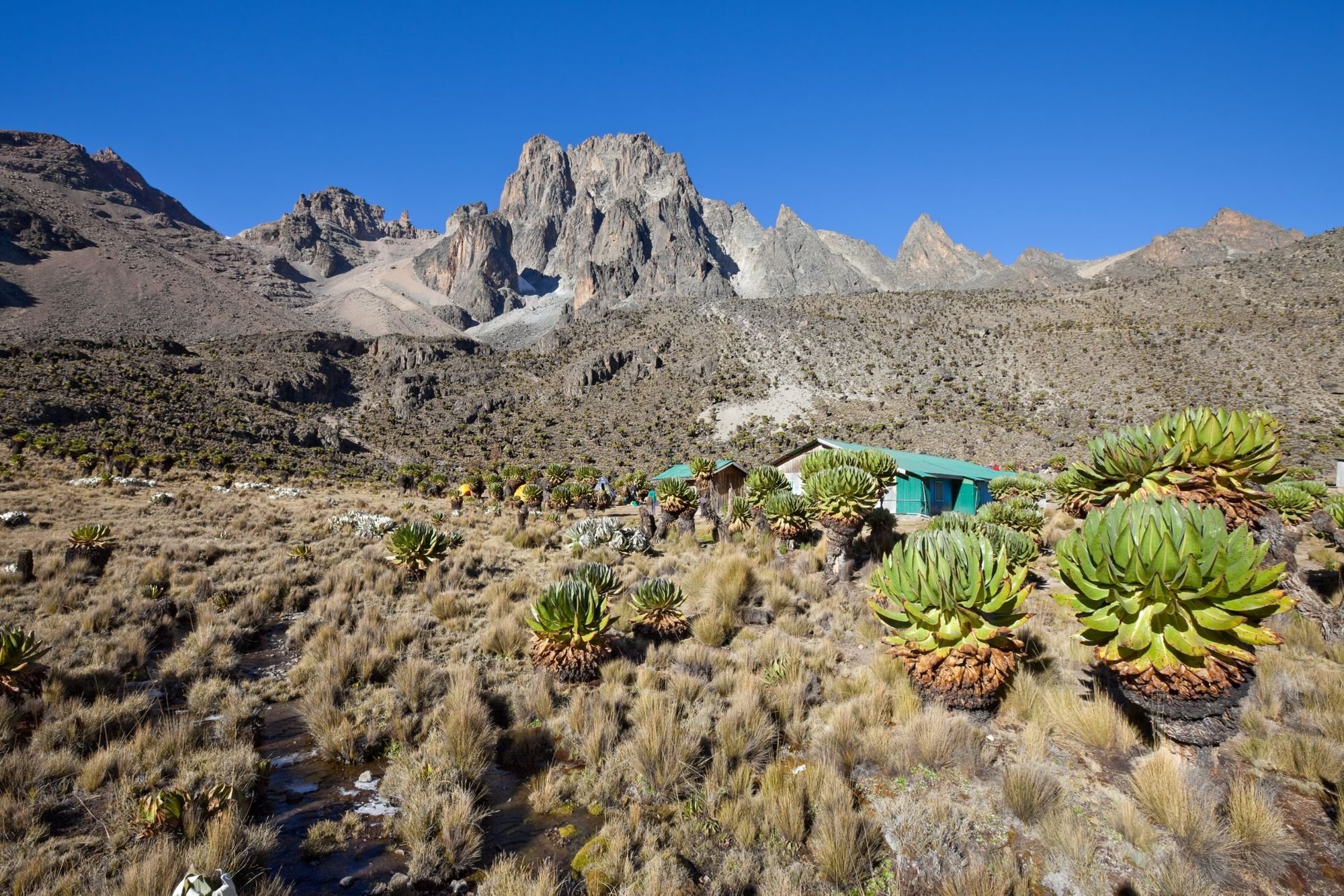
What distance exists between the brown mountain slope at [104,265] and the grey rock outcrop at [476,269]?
1551 inches

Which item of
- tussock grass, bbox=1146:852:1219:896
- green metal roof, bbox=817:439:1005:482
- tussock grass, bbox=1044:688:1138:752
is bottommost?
tussock grass, bbox=1146:852:1219:896

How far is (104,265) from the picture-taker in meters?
100

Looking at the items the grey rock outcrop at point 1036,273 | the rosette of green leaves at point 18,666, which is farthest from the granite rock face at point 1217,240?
the rosette of green leaves at point 18,666

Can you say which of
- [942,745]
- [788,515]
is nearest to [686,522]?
[788,515]

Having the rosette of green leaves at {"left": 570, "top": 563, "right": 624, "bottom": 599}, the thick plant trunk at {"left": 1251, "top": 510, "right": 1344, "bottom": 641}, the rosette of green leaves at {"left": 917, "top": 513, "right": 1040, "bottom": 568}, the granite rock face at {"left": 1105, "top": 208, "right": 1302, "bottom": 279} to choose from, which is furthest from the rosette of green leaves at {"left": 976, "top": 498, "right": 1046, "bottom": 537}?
the granite rock face at {"left": 1105, "top": 208, "right": 1302, "bottom": 279}

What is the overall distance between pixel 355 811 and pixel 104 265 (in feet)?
471

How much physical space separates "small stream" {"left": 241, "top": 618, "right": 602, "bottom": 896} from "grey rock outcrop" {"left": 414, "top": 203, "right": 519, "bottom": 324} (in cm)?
16396

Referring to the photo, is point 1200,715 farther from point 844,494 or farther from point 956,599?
point 844,494

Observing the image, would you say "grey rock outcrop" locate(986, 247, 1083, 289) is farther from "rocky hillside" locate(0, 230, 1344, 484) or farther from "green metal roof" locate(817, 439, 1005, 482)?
"green metal roof" locate(817, 439, 1005, 482)

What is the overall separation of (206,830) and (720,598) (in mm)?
6911

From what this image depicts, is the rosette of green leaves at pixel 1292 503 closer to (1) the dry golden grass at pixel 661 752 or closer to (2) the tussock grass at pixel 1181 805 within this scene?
(1) the dry golden grass at pixel 661 752

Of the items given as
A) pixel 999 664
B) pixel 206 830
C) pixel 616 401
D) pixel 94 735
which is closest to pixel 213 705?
pixel 94 735

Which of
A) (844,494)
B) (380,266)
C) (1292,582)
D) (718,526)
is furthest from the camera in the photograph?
(380,266)

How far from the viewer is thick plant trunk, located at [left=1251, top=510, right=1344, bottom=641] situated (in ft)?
22.9
